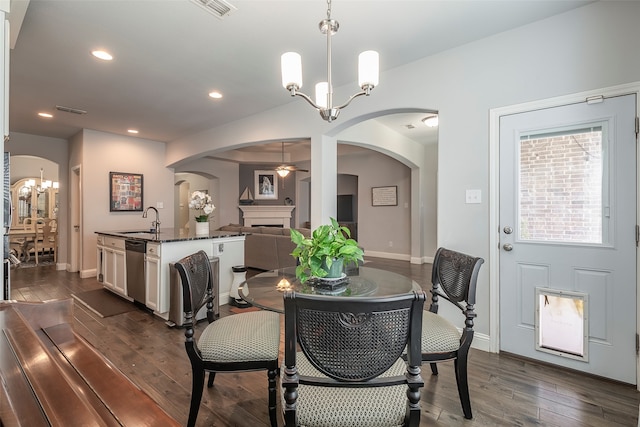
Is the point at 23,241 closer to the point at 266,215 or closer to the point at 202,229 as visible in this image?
the point at 266,215

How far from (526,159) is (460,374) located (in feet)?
5.89

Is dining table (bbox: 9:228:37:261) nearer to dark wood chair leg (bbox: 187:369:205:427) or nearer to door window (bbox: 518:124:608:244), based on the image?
dark wood chair leg (bbox: 187:369:205:427)

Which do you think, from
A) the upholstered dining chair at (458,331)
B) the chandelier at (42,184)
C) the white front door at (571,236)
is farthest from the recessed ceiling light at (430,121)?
the chandelier at (42,184)

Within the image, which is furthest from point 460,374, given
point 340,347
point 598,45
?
point 598,45

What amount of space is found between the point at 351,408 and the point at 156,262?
2869 millimetres

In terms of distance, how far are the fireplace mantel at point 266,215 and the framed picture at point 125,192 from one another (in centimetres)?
283

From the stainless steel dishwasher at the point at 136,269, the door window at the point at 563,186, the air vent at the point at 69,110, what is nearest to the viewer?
the door window at the point at 563,186

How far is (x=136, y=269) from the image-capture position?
3.66m

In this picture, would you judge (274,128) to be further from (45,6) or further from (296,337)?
(296,337)

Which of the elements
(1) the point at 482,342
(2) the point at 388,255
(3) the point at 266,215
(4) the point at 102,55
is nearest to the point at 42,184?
(3) the point at 266,215

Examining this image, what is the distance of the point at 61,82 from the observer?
3.52m

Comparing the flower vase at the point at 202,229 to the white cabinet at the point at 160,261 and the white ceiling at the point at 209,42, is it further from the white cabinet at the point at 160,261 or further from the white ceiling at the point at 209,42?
the white ceiling at the point at 209,42

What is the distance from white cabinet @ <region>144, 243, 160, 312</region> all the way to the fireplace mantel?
5026 millimetres

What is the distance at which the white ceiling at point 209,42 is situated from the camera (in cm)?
225
